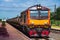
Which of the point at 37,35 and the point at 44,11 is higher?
the point at 44,11

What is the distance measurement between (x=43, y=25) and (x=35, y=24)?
28.1 inches

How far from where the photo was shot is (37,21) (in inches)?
843

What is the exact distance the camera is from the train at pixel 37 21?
20953mm

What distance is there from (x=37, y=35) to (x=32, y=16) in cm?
176

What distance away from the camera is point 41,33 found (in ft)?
69.6

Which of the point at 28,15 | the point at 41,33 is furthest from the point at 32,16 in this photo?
the point at 41,33

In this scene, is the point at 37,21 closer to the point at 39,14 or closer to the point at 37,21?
the point at 37,21

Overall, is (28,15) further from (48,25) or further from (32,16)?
(48,25)

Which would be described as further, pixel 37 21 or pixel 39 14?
pixel 39 14

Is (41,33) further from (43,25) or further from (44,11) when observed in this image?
(44,11)

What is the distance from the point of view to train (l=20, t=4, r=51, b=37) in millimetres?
20953

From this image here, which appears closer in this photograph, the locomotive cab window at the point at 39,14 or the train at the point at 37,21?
the train at the point at 37,21

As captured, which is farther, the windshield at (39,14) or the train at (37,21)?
the windshield at (39,14)

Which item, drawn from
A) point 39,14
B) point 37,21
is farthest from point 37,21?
point 39,14
